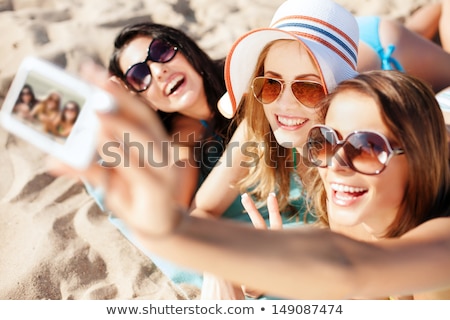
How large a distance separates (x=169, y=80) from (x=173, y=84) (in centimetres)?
3

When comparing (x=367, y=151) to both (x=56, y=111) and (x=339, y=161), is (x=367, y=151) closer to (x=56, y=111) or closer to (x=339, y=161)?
(x=339, y=161)

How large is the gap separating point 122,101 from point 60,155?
167 mm

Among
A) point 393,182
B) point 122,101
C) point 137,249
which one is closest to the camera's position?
point 122,101

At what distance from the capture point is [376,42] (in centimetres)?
270

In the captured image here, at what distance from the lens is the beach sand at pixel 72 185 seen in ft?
7.02

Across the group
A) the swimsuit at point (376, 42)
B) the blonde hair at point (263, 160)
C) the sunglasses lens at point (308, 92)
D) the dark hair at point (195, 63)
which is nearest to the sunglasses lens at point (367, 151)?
the sunglasses lens at point (308, 92)

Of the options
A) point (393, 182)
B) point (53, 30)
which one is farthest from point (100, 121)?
point (53, 30)

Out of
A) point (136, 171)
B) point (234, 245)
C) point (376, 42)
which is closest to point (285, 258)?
point (234, 245)

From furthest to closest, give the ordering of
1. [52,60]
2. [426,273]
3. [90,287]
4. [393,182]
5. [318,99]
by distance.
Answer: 1. [52,60]
2. [90,287]
3. [318,99]
4. [393,182]
5. [426,273]

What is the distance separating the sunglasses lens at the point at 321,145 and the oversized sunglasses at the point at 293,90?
28cm

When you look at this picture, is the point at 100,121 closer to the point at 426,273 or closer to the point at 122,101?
the point at 122,101

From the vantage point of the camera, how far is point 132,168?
84 centimetres

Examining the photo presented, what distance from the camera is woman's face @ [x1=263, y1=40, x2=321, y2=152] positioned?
1832 mm

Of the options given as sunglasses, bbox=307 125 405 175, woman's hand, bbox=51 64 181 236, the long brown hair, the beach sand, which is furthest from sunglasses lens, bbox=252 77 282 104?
woman's hand, bbox=51 64 181 236
